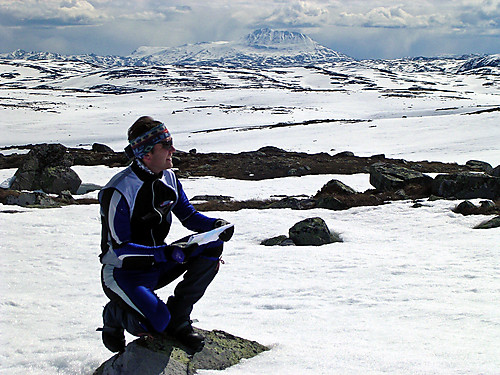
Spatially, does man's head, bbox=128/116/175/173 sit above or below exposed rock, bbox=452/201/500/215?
above

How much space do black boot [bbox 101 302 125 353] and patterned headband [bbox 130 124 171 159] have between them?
1.54m

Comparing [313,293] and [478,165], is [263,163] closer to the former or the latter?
[478,165]

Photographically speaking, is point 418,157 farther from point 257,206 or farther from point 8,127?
point 8,127

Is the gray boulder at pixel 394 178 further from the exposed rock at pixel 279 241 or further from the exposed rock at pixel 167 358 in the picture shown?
the exposed rock at pixel 167 358

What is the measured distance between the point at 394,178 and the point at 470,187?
4560 millimetres

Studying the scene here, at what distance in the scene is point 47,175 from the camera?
25.6 metres

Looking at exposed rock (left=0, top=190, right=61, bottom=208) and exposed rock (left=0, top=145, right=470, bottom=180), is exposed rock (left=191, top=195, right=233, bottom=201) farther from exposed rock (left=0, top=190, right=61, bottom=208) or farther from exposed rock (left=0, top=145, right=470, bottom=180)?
exposed rock (left=0, top=145, right=470, bottom=180)

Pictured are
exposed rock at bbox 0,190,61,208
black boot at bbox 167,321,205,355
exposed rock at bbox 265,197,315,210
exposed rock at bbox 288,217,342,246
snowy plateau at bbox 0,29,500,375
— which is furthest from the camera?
exposed rock at bbox 265,197,315,210

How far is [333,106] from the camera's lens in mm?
98125

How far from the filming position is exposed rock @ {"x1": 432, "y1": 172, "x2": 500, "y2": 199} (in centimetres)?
1770

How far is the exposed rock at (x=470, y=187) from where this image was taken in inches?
697

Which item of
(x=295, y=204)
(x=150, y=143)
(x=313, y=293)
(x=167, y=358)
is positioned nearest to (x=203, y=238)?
(x=150, y=143)

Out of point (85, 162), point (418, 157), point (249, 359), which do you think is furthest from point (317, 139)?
point (249, 359)

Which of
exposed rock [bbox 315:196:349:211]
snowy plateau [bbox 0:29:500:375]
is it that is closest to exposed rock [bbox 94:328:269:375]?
snowy plateau [bbox 0:29:500:375]
